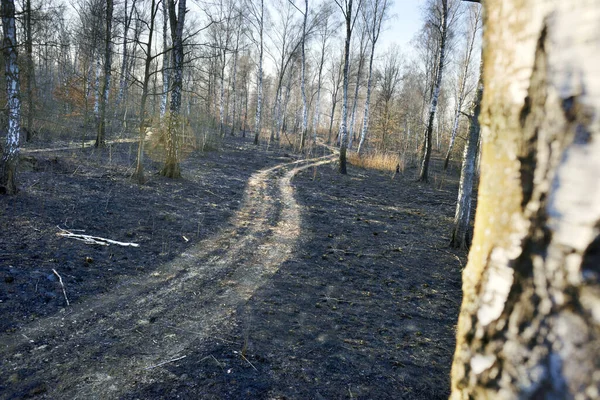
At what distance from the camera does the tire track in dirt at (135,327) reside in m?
2.82

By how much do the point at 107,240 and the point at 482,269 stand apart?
6.15m

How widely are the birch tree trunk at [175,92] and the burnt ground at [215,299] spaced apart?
183 cm

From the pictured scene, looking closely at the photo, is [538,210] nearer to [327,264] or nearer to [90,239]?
[327,264]

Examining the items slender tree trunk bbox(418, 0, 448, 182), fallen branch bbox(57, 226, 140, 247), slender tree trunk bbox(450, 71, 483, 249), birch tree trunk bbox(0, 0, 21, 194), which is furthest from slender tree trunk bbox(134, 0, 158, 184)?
slender tree trunk bbox(418, 0, 448, 182)

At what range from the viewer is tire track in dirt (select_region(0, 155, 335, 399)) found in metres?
2.82

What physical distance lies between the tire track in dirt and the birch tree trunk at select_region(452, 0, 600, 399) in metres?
3.02

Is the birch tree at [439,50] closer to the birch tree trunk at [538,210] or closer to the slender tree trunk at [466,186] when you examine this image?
the slender tree trunk at [466,186]

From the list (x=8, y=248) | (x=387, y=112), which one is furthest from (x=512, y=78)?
(x=387, y=112)

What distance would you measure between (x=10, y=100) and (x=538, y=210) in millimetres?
9028

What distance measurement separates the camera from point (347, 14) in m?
14.2

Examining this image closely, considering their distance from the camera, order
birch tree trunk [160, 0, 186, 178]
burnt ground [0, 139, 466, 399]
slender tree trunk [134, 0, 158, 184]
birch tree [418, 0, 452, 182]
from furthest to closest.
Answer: birch tree [418, 0, 452, 182] → birch tree trunk [160, 0, 186, 178] → slender tree trunk [134, 0, 158, 184] → burnt ground [0, 139, 466, 399]

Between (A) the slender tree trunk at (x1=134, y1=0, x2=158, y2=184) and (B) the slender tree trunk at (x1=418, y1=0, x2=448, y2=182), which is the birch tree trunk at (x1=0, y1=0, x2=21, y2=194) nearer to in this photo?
(A) the slender tree trunk at (x1=134, y1=0, x2=158, y2=184)

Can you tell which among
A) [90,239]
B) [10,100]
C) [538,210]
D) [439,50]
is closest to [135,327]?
[90,239]

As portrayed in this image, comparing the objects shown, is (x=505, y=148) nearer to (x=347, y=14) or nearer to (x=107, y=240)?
(x=107, y=240)
